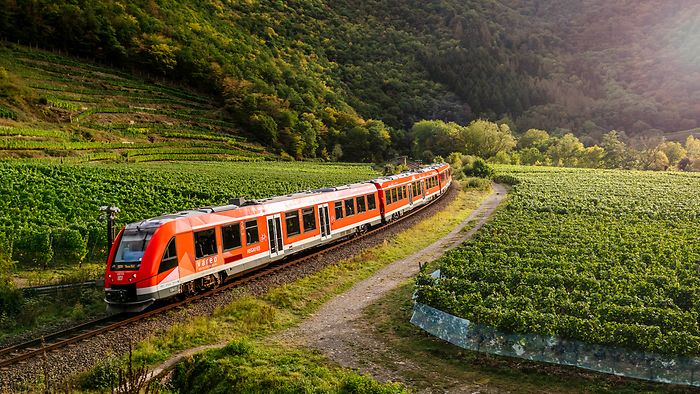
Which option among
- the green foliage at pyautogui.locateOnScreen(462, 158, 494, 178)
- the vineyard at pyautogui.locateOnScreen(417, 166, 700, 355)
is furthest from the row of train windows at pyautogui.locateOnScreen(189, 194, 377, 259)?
the green foliage at pyautogui.locateOnScreen(462, 158, 494, 178)

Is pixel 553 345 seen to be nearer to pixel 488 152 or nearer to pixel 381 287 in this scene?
pixel 381 287

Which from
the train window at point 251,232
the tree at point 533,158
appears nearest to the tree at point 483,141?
the tree at point 533,158

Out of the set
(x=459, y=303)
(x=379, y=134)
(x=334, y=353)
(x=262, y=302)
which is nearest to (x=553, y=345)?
(x=459, y=303)

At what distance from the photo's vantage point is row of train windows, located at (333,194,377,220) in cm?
2756

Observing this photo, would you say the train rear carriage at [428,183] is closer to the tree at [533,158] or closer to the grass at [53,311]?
the grass at [53,311]

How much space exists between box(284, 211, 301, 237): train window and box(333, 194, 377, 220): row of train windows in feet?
12.3

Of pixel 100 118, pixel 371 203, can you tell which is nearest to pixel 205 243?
pixel 371 203

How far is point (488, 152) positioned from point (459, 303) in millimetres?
100933

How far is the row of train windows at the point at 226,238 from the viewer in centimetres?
1814

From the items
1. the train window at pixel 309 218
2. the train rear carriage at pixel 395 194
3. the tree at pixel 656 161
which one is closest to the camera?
the train window at pixel 309 218

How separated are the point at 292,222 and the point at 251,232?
3.07 m

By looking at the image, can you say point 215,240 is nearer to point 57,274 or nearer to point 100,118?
point 57,274

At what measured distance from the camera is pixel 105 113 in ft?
261

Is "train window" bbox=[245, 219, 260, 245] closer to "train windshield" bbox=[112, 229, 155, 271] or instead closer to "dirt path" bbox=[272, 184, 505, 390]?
"dirt path" bbox=[272, 184, 505, 390]
